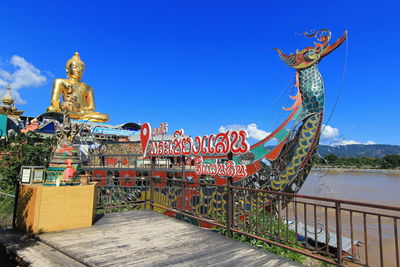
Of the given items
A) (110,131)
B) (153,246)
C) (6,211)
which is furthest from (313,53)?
(110,131)

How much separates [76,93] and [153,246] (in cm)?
2023

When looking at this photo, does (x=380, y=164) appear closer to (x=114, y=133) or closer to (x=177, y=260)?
(x=114, y=133)

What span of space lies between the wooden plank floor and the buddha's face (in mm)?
19180

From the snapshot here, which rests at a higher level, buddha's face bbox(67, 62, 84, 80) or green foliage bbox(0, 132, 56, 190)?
buddha's face bbox(67, 62, 84, 80)

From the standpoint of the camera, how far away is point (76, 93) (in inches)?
836

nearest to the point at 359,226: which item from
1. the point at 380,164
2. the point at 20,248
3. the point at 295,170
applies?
the point at 295,170

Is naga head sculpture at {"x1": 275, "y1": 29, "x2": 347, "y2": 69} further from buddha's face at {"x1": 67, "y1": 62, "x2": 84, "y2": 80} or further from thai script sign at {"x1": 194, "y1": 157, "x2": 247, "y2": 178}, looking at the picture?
Answer: buddha's face at {"x1": 67, "y1": 62, "x2": 84, "y2": 80}

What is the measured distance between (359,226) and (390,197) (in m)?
12.6

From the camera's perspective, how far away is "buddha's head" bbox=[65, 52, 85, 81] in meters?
21.2

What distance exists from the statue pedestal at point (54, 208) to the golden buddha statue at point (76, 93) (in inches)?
658

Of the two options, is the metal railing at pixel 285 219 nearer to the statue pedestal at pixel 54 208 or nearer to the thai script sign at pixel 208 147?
the thai script sign at pixel 208 147

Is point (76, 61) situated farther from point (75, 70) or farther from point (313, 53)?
point (313, 53)

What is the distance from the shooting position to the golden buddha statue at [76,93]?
20422mm

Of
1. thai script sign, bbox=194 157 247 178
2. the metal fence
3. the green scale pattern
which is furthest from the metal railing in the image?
the green scale pattern
